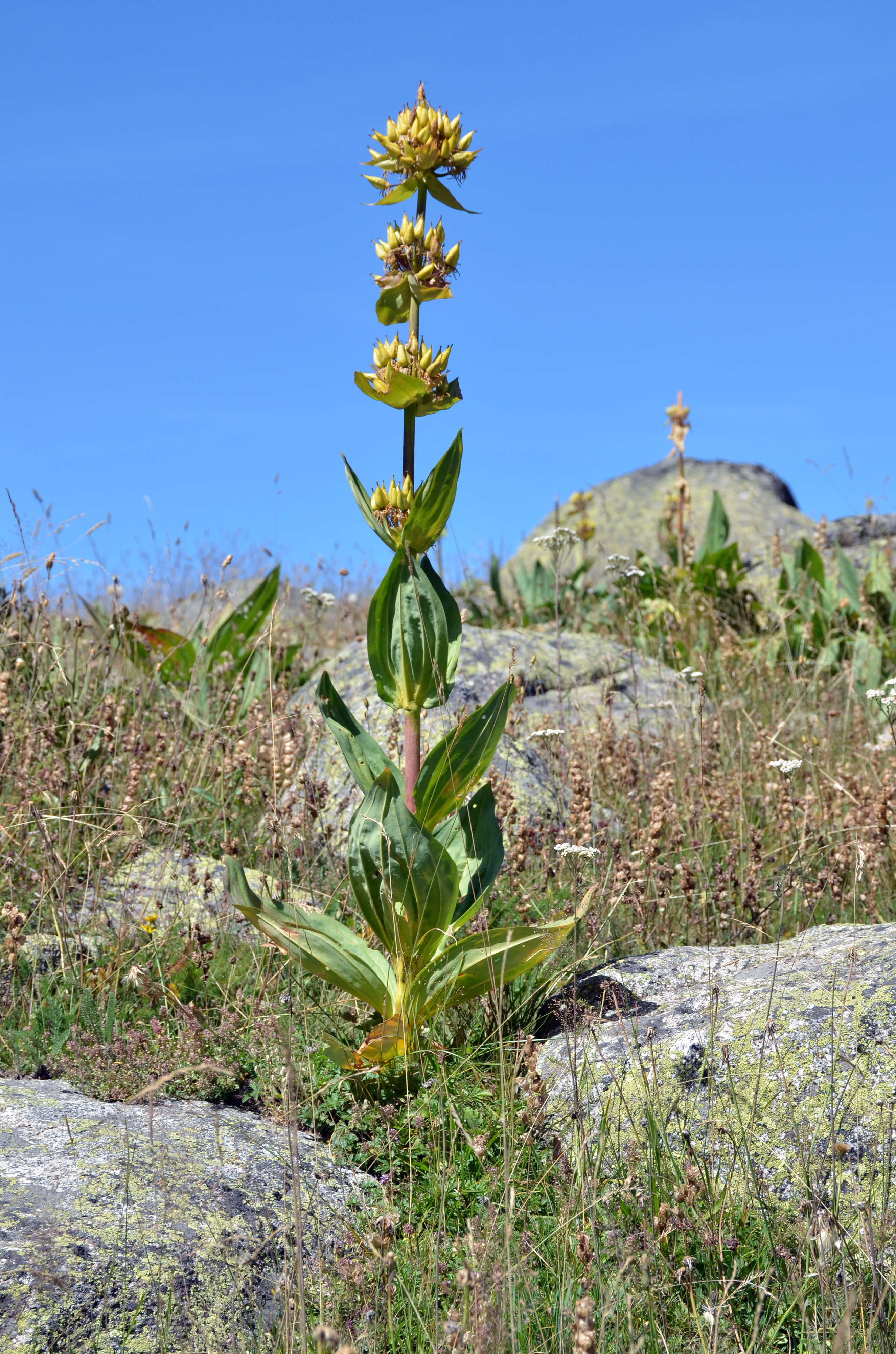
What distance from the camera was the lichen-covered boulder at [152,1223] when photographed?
2.07m

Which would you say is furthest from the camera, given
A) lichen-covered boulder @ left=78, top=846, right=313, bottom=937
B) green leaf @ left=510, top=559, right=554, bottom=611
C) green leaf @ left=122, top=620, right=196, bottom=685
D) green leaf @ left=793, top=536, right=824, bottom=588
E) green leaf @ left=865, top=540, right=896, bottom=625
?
green leaf @ left=510, top=559, right=554, bottom=611

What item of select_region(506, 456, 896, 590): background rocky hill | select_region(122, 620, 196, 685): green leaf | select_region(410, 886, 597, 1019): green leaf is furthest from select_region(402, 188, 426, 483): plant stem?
select_region(506, 456, 896, 590): background rocky hill

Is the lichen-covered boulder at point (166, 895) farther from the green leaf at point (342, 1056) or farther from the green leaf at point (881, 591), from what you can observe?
the green leaf at point (881, 591)

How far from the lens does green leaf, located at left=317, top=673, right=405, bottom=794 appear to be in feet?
9.64

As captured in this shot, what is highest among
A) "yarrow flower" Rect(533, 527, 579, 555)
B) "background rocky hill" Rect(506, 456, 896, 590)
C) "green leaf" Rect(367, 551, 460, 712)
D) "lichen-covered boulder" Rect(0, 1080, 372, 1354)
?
"background rocky hill" Rect(506, 456, 896, 590)

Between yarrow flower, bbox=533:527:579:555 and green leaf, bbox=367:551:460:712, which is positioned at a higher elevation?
yarrow flower, bbox=533:527:579:555

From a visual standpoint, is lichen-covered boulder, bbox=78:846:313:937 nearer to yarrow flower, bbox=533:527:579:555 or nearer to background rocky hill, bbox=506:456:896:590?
yarrow flower, bbox=533:527:579:555

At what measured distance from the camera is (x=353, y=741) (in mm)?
2957

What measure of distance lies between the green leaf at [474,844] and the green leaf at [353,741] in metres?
0.19

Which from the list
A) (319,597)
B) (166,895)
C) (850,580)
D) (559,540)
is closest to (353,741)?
(166,895)

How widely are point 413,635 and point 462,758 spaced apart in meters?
0.37

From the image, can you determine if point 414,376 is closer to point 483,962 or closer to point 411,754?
point 411,754

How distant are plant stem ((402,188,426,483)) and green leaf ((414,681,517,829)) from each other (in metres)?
0.68

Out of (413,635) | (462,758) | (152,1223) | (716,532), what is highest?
(716,532)
